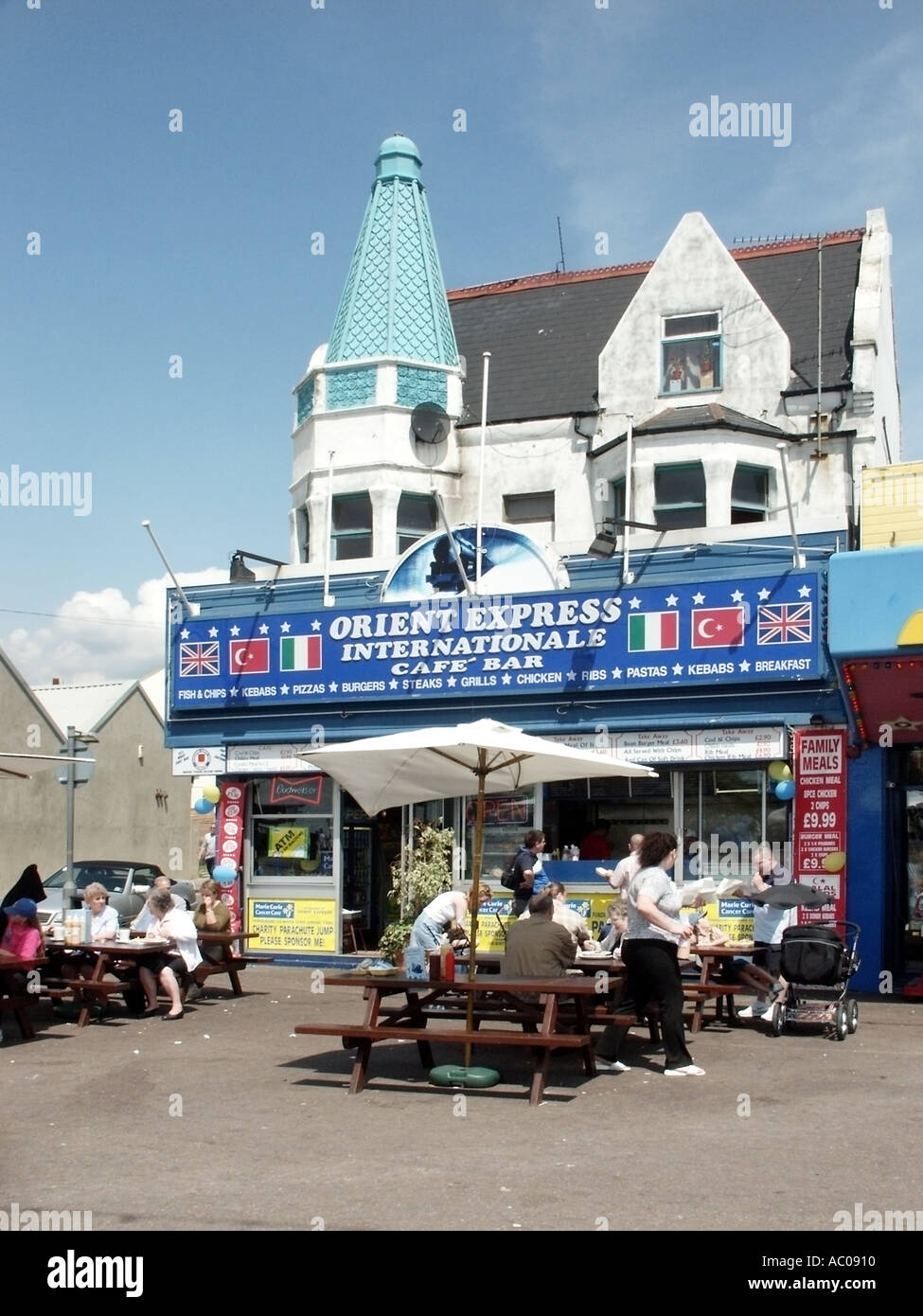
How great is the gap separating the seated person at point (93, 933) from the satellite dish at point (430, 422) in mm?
9183

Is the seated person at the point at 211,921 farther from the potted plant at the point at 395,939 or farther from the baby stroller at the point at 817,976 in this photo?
the baby stroller at the point at 817,976

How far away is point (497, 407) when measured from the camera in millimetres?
21953

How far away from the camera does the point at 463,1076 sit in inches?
379

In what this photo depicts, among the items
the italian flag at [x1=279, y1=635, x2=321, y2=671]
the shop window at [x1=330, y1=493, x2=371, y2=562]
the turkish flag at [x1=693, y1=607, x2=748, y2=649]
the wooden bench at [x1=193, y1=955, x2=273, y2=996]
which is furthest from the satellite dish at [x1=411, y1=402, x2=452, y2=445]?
the wooden bench at [x1=193, y1=955, x2=273, y2=996]

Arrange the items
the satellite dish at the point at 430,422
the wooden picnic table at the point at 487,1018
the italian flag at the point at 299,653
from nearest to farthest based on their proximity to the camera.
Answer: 1. the wooden picnic table at the point at 487,1018
2. the italian flag at the point at 299,653
3. the satellite dish at the point at 430,422

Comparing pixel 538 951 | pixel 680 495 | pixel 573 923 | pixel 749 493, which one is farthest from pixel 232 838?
pixel 538 951

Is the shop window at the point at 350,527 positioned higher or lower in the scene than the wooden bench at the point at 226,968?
higher

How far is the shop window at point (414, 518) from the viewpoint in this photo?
20.8m

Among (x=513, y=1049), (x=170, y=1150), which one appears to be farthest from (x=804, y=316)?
(x=170, y=1150)

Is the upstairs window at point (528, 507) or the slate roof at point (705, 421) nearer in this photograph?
the slate roof at point (705, 421)

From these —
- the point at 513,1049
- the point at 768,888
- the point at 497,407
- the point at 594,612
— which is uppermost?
the point at 497,407

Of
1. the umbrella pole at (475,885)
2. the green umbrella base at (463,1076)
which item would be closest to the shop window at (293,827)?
the umbrella pole at (475,885)

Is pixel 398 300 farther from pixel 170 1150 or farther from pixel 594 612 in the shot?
pixel 170 1150
